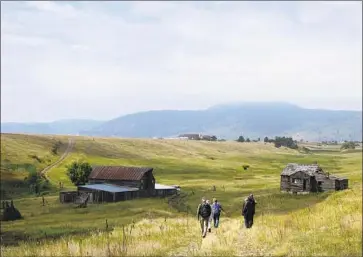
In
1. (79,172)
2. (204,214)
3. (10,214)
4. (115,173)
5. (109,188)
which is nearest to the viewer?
(204,214)

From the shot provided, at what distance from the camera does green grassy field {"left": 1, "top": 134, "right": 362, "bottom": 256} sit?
75.3 feet

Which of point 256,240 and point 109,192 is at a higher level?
point 256,240

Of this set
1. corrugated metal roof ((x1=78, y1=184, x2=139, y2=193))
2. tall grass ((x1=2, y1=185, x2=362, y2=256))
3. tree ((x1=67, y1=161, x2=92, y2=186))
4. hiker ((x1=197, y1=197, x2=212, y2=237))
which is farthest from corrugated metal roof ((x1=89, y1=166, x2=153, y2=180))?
hiker ((x1=197, y1=197, x2=212, y2=237))

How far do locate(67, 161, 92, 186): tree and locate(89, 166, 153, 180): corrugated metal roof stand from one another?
0.90 metres

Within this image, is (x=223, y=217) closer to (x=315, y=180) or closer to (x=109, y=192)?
(x=315, y=180)

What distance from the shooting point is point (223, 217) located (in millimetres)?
38094

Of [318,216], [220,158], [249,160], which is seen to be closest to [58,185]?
[220,158]

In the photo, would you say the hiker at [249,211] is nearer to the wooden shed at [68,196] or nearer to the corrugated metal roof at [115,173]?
the corrugated metal roof at [115,173]

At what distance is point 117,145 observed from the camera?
72562 mm

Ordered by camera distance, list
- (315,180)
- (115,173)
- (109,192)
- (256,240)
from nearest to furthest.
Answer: (256,240) → (315,180) → (115,173) → (109,192)

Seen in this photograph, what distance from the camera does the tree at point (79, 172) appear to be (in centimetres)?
7198

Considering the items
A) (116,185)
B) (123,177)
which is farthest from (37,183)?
(123,177)

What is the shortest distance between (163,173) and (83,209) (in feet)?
60.0

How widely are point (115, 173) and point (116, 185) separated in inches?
110
